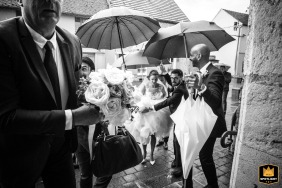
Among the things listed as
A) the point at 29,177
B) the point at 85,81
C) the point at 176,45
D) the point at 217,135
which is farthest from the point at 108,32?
the point at 29,177

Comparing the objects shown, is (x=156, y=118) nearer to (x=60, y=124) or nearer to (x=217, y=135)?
(x=217, y=135)

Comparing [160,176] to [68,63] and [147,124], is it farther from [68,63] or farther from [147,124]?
[68,63]

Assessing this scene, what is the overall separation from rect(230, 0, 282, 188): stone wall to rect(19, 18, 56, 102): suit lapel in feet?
5.53

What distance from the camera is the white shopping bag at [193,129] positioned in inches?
95.3

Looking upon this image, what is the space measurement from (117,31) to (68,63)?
235 cm

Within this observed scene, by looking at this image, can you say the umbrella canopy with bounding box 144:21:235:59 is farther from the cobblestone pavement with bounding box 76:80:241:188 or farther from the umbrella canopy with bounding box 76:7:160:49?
the cobblestone pavement with bounding box 76:80:241:188

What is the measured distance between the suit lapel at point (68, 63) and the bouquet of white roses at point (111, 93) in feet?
0.65

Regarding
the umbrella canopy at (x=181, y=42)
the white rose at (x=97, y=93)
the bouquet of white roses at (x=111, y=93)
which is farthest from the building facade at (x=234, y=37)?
the white rose at (x=97, y=93)

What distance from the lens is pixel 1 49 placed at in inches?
55.2

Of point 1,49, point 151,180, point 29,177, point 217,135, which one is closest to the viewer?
point 1,49

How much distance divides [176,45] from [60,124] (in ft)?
10.8

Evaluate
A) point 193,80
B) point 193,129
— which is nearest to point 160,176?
point 193,129

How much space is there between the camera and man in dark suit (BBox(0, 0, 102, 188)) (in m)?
1.42

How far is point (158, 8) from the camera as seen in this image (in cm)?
2461
